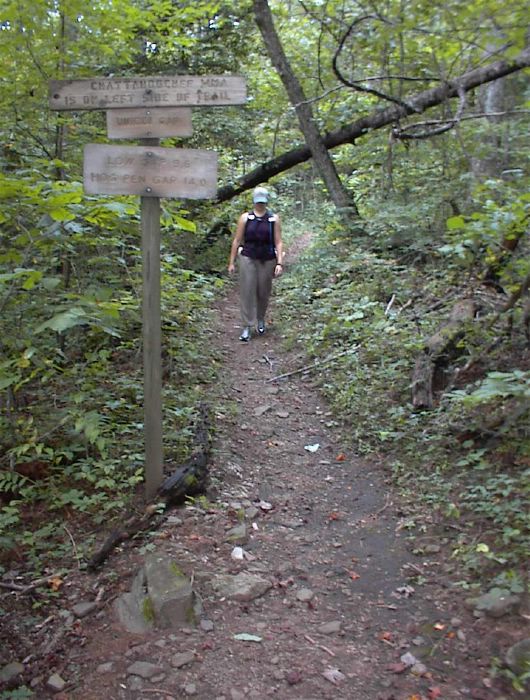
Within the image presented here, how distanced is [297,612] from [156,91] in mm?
3480

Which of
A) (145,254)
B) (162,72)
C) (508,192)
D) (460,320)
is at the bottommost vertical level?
(460,320)

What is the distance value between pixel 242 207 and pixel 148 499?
42.7 feet

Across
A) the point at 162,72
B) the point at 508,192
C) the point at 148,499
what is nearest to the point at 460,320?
the point at 508,192

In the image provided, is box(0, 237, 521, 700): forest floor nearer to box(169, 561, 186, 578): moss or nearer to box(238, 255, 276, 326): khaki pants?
box(169, 561, 186, 578): moss

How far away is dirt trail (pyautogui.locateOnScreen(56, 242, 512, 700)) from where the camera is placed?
314cm

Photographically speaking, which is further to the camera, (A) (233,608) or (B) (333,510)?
(B) (333,510)

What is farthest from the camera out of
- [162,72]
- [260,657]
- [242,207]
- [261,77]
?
[242,207]

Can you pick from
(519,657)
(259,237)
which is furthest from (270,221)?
(519,657)

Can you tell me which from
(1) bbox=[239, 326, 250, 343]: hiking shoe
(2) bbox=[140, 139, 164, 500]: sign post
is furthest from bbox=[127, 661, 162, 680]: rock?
(1) bbox=[239, 326, 250, 343]: hiking shoe

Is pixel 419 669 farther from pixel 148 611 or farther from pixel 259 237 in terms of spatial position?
pixel 259 237

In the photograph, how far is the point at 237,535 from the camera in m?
4.42

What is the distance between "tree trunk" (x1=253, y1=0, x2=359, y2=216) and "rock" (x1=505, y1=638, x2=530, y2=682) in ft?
34.7

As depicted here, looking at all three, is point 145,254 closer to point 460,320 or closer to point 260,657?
point 260,657

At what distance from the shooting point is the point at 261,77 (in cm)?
1546
